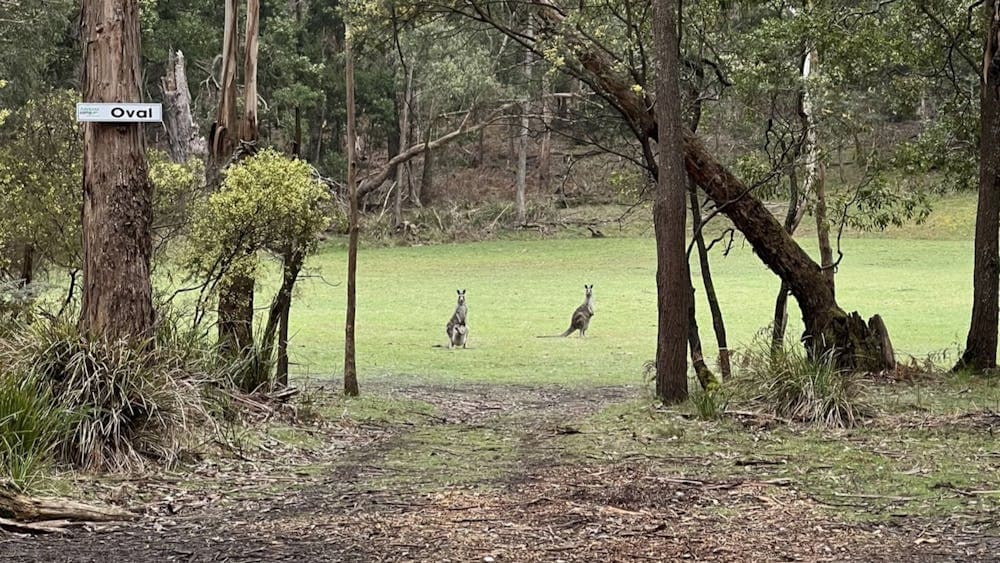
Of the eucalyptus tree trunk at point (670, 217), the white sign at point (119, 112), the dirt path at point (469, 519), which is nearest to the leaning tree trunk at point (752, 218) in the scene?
the eucalyptus tree trunk at point (670, 217)

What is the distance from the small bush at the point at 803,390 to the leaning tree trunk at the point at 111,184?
606 centimetres

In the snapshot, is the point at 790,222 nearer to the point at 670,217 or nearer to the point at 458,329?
the point at 670,217

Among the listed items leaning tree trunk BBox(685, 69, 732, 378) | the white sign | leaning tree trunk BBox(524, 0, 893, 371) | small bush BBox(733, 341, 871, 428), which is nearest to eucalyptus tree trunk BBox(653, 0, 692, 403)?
leaning tree trunk BBox(685, 69, 732, 378)

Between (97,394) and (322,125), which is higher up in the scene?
(322,125)

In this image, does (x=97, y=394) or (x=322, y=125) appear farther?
(x=322, y=125)

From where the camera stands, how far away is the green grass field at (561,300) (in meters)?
22.1

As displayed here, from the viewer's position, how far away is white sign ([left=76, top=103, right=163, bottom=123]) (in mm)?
9359

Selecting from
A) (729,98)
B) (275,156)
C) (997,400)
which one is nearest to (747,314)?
(729,98)

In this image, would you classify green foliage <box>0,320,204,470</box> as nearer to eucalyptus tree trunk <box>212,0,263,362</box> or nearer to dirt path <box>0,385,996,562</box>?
dirt path <box>0,385,996,562</box>

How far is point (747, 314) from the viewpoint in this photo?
2855 cm

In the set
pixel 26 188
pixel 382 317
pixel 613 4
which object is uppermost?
pixel 613 4

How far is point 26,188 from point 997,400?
11.2m

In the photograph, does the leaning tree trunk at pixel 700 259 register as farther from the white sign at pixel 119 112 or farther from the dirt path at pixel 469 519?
the white sign at pixel 119 112

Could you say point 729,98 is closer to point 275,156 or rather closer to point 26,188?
point 275,156
